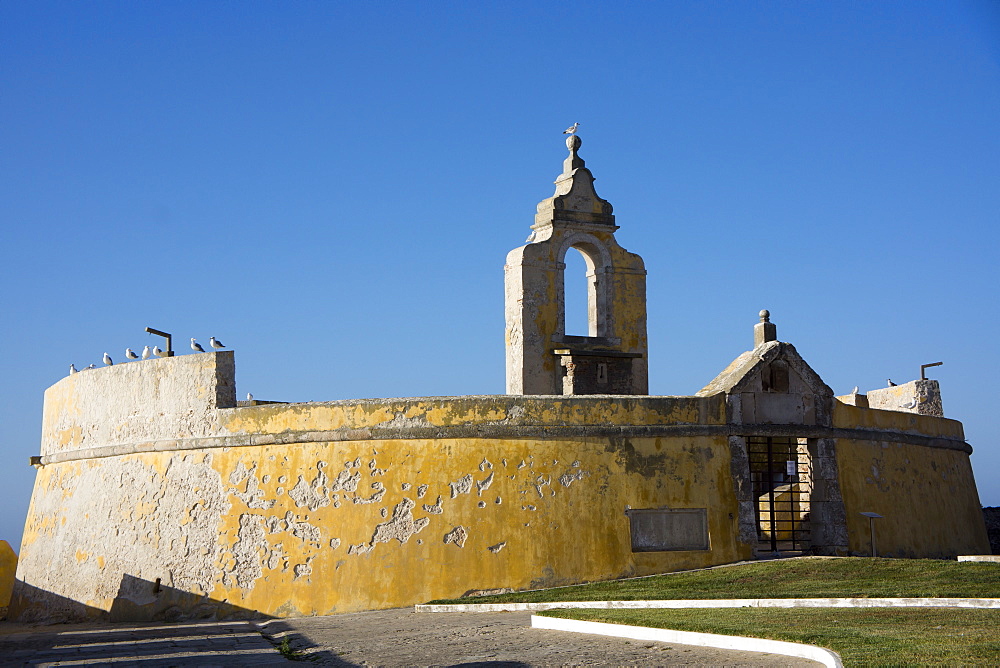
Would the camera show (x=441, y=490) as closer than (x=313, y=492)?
Yes

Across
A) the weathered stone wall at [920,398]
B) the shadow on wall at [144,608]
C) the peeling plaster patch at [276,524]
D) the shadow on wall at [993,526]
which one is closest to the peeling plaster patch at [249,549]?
the peeling plaster patch at [276,524]

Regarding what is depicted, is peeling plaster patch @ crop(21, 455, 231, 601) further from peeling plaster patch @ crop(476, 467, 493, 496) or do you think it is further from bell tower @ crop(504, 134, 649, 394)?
bell tower @ crop(504, 134, 649, 394)

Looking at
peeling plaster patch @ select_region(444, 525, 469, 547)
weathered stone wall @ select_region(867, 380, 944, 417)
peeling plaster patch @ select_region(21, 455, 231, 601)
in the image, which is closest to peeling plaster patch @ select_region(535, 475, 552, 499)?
peeling plaster patch @ select_region(444, 525, 469, 547)

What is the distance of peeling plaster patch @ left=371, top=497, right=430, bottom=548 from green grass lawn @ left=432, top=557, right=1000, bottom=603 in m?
1.11

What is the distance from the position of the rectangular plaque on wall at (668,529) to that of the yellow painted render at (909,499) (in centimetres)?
269

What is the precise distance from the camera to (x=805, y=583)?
559 inches

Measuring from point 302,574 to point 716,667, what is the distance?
29.1 feet

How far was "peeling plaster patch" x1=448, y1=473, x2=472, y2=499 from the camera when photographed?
16.6 metres

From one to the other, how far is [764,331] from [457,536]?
19.7 ft

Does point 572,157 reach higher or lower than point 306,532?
higher

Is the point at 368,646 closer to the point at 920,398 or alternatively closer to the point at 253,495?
the point at 253,495

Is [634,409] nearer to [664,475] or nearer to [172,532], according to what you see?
[664,475]

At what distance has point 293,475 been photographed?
17.3m

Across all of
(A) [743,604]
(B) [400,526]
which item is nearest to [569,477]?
(B) [400,526]
